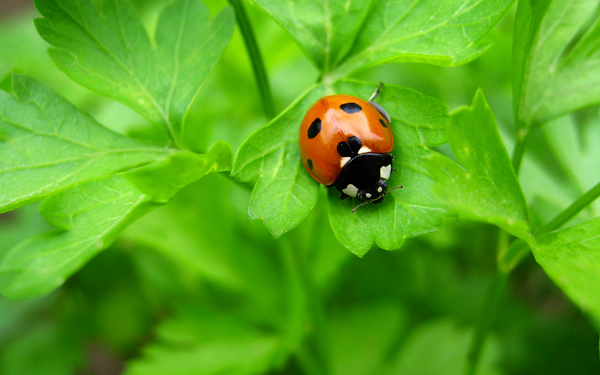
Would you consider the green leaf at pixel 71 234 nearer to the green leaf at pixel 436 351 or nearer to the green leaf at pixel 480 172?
the green leaf at pixel 480 172

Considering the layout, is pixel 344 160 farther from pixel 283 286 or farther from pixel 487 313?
pixel 283 286

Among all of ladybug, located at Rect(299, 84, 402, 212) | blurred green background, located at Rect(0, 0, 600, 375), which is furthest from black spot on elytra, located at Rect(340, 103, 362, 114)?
blurred green background, located at Rect(0, 0, 600, 375)

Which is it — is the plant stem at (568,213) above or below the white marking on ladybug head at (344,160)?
below

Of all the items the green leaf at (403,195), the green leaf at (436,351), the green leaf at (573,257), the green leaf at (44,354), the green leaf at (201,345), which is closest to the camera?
the green leaf at (573,257)

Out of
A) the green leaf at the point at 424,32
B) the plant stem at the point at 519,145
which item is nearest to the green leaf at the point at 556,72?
the plant stem at the point at 519,145

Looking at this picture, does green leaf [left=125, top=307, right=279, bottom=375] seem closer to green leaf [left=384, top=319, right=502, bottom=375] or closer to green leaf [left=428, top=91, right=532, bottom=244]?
green leaf [left=384, top=319, right=502, bottom=375]

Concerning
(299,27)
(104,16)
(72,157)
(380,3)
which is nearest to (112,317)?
(72,157)
